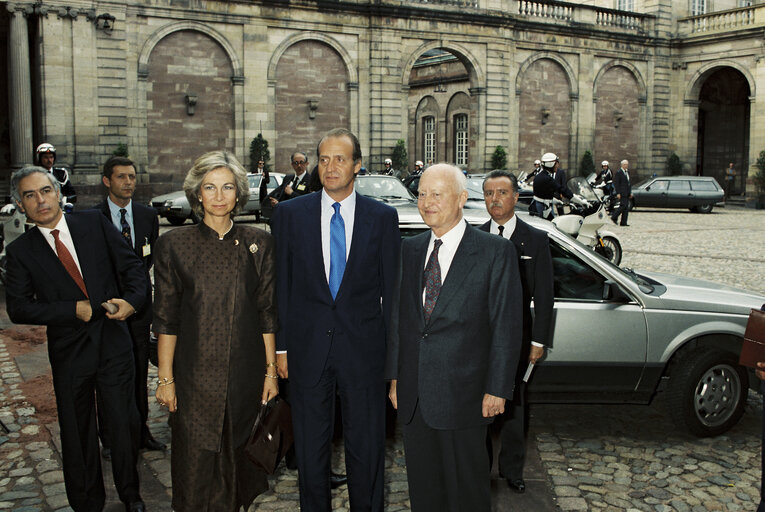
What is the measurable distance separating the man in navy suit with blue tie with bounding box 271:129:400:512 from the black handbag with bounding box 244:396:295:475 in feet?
0.30

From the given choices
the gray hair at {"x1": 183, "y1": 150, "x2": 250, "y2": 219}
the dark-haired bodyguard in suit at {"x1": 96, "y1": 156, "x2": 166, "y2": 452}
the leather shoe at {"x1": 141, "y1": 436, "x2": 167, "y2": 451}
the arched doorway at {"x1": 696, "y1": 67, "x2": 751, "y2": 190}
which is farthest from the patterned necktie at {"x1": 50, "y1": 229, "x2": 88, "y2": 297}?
the arched doorway at {"x1": 696, "y1": 67, "x2": 751, "y2": 190}

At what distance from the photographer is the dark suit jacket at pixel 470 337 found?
3.42 metres

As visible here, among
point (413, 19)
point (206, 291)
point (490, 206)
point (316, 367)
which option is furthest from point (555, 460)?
point (413, 19)

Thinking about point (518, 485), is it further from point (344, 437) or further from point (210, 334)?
point (210, 334)

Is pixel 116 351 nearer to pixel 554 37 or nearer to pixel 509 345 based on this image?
pixel 509 345

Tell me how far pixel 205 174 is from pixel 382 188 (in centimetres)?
1034

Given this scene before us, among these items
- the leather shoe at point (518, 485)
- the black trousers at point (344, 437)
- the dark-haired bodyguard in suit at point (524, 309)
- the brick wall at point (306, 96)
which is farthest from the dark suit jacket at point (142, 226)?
the brick wall at point (306, 96)

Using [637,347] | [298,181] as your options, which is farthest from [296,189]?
[637,347]

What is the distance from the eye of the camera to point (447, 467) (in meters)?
3.55

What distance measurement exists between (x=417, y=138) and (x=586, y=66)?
11.4 meters

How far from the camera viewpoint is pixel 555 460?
17.0ft

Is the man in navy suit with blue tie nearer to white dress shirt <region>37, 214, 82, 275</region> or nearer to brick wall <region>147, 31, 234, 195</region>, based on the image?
white dress shirt <region>37, 214, 82, 275</region>

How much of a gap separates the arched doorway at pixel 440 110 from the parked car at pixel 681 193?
953 centimetres

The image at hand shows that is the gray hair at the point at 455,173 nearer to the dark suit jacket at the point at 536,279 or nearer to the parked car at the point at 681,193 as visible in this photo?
the dark suit jacket at the point at 536,279
